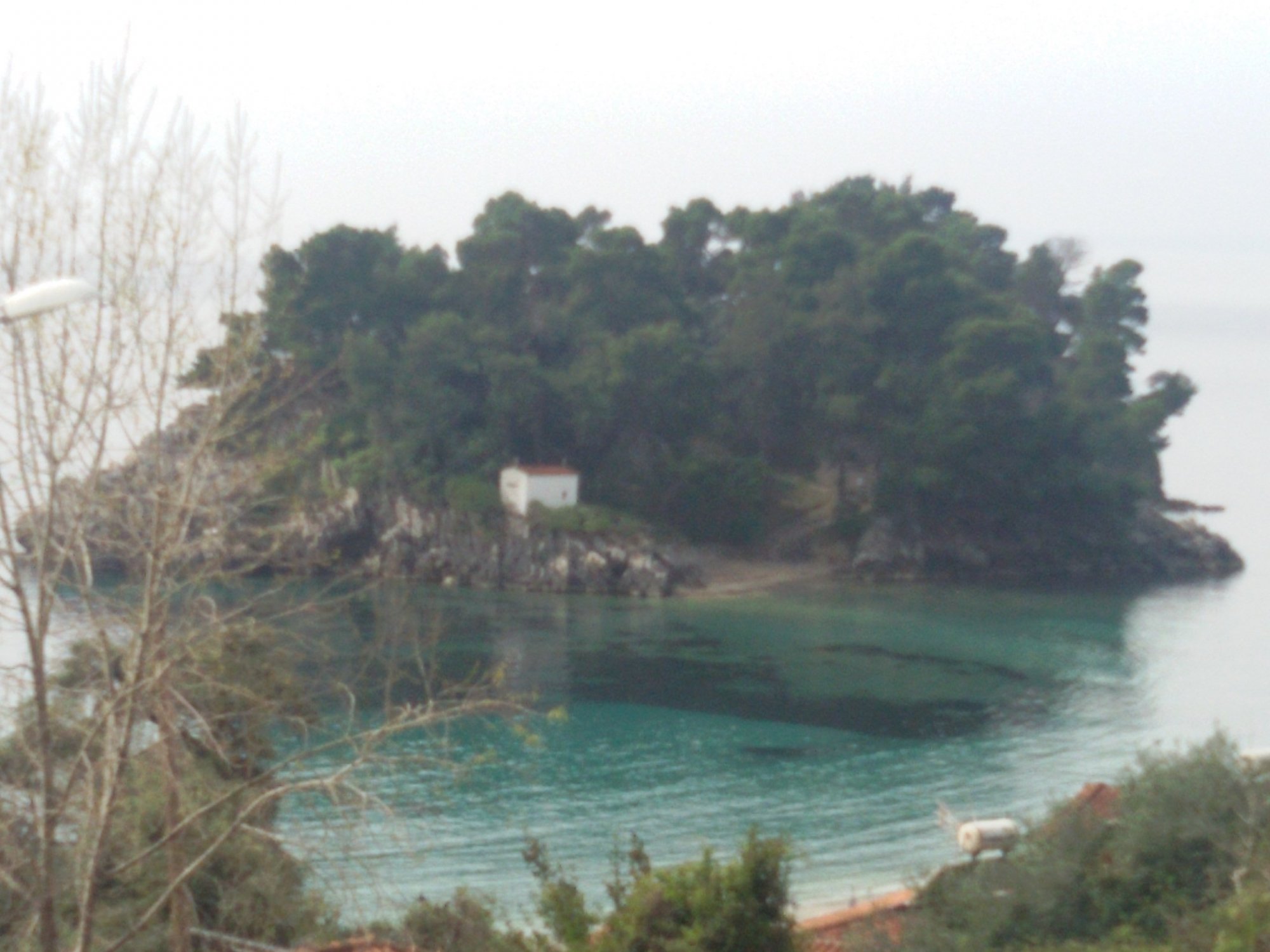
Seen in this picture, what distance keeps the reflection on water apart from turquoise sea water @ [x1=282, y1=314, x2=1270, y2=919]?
66mm

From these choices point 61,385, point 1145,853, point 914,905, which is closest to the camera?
point 61,385

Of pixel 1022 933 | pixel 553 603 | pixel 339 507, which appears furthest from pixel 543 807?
pixel 339 507

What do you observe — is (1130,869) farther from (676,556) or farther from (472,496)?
(472,496)

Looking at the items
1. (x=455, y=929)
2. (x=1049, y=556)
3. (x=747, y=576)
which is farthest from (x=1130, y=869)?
(x=1049, y=556)

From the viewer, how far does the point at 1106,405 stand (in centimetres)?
5250

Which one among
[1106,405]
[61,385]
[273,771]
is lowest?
[273,771]

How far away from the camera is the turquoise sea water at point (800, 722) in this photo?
703 inches

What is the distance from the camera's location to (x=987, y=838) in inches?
414

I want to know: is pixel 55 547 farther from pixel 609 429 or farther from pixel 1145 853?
pixel 609 429

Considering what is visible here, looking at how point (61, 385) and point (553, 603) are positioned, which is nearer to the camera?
point (61, 385)

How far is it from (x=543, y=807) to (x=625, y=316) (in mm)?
30308

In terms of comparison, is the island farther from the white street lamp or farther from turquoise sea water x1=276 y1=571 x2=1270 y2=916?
the white street lamp

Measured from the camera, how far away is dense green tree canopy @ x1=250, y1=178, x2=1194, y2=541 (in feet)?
147

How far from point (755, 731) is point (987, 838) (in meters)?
15.3
